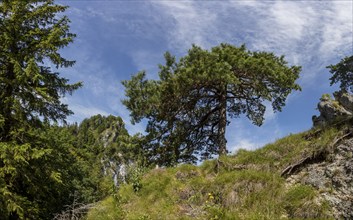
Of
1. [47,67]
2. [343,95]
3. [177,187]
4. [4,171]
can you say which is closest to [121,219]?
[177,187]

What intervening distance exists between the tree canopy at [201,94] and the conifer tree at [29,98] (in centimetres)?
549

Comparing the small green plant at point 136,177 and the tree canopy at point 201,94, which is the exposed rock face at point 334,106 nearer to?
the tree canopy at point 201,94

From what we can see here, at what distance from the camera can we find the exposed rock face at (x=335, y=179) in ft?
33.8

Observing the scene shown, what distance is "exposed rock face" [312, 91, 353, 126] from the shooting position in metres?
17.4

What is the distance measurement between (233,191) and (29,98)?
10569 millimetres

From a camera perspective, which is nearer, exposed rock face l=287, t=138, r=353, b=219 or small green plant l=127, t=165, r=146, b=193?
exposed rock face l=287, t=138, r=353, b=219

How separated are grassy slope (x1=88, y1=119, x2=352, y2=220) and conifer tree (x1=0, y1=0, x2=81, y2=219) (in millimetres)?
3668

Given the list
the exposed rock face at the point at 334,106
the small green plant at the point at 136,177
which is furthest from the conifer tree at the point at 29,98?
the exposed rock face at the point at 334,106

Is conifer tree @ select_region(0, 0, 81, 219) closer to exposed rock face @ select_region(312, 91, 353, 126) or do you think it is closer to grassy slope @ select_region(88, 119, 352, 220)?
grassy slope @ select_region(88, 119, 352, 220)

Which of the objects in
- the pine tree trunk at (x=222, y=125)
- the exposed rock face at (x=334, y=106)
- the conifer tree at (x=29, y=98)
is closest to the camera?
the conifer tree at (x=29, y=98)

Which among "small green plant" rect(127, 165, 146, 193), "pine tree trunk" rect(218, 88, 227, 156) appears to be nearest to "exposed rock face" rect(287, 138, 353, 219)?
"small green plant" rect(127, 165, 146, 193)

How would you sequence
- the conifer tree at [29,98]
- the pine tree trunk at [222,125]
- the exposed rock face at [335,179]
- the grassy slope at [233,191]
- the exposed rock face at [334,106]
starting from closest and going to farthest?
the exposed rock face at [335,179], the grassy slope at [233,191], the conifer tree at [29,98], the exposed rock face at [334,106], the pine tree trunk at [222,125]

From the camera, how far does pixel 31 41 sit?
16156mm

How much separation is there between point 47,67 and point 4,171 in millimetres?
5818
